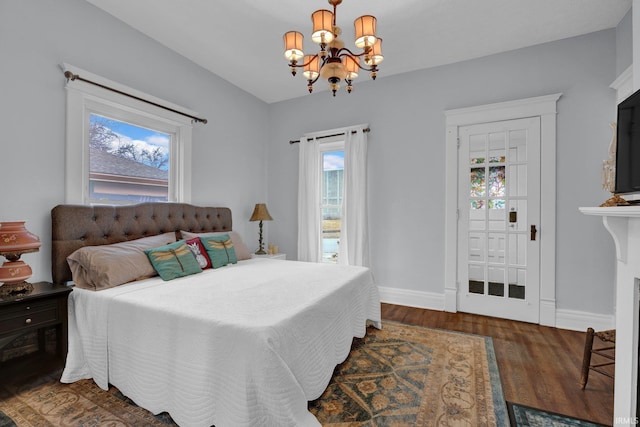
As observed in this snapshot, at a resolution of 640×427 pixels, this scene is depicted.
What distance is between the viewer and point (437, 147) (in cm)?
338

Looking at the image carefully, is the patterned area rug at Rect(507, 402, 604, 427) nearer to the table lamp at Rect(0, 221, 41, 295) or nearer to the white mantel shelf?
the white mantel shelf

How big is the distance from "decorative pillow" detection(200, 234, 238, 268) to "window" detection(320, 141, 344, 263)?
1520mm

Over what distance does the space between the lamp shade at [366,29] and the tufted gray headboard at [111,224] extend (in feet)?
7.69

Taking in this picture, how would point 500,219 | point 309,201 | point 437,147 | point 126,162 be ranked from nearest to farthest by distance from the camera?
point 126,162 → point 500,219 → point 437,147 → point 309,201

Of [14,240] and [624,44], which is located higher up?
[624,44]

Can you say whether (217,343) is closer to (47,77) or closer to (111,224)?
(111,224)

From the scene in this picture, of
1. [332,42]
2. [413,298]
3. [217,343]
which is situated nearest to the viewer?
[217,343]

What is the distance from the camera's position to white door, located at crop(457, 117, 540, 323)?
9.72 feet

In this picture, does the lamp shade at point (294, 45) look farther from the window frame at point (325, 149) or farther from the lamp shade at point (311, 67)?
the window frame at point (325, 149)

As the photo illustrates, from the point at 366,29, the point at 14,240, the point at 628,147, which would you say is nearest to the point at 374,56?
the point at 366,29

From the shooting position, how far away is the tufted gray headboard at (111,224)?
2.11m

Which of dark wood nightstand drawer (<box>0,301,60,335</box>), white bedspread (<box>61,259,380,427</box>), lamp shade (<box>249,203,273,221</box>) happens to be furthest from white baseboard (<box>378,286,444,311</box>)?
dark wood nightstand drawer (<box>0,301,60,335</box>)

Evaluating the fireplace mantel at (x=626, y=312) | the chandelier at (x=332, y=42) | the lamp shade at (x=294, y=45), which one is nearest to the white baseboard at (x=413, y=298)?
the fireplace mantel at (x=626, y=312)

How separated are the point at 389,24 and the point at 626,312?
2680mm
